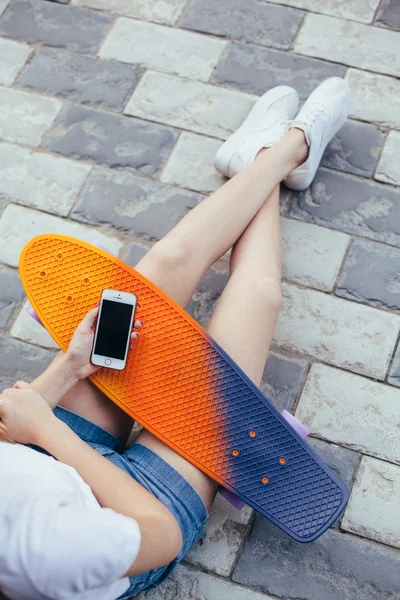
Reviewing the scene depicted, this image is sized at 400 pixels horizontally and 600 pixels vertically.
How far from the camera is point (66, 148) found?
2316mm

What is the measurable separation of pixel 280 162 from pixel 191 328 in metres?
0.66

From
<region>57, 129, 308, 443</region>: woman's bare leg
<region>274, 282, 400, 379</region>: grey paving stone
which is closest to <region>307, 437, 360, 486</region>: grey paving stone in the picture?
<region>274, 282, 400, 379</region>: grey paving stone

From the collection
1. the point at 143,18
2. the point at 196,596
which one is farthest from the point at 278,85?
the point at 196,596

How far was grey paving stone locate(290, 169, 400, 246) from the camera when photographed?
212cm

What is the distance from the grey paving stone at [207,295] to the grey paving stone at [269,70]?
28.6 inches

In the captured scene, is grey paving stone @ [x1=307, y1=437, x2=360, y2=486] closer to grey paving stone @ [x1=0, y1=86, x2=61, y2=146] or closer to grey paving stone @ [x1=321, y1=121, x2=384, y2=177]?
grey paving stone @ [x1=321, y1=121, x2=384, y2=177]

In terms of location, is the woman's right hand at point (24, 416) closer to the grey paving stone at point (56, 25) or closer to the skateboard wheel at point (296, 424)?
the skateboard wheel at point (296, 424)

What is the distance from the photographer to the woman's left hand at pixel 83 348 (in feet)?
5.24

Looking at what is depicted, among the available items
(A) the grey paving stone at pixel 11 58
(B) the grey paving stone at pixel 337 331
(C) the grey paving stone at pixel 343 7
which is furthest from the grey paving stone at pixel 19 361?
(C) the grey paving stone at pixel 343 7

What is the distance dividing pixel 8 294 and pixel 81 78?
33.9 inches

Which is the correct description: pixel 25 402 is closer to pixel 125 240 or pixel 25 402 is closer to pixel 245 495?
pixel 245 495

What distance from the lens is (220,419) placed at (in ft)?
5.29

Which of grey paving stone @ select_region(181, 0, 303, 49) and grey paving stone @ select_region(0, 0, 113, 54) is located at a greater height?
grey paving stone @ select_region(181, 0, 303, 49)

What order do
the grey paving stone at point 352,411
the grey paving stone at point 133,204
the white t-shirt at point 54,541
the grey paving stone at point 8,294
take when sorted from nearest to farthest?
the white t-shirt at point 54,541, the grey paving stone at point 352,411, the grey paving stone at point 8,294, the grey paving stone at point 133,204
